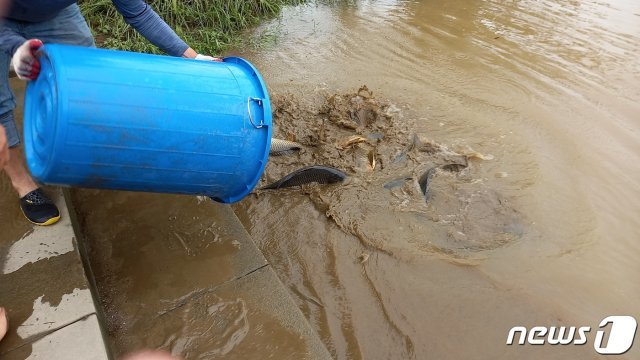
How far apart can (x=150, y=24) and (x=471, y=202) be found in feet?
7.81

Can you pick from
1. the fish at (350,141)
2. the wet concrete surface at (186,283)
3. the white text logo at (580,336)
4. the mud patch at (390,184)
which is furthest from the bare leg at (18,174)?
the white text logo at (580,336)

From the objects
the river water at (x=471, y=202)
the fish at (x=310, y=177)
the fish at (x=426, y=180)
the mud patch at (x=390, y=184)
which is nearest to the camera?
the river water at (x=471, y=202)

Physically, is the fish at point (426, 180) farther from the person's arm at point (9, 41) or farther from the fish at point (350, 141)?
the person's arm at point (9, 41)

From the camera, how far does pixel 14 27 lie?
79.2 inches

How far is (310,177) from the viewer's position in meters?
3.18

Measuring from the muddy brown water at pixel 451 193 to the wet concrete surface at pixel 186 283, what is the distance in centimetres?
4

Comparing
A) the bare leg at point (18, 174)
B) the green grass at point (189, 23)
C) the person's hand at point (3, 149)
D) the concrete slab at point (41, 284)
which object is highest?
the person's hand at point (3, 149)

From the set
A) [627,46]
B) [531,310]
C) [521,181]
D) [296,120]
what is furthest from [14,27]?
[627,46]

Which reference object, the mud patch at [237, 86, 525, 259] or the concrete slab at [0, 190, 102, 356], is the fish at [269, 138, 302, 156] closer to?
the mud patch at [237, 86, 525, 259]

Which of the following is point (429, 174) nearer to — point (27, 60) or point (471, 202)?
point (471, 202)

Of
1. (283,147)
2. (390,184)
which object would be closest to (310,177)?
(283,147)

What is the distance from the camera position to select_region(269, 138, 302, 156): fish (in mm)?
3406

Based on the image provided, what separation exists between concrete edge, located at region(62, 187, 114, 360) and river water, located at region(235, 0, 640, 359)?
3.21 ft

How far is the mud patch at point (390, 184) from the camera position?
2902 millimetres
